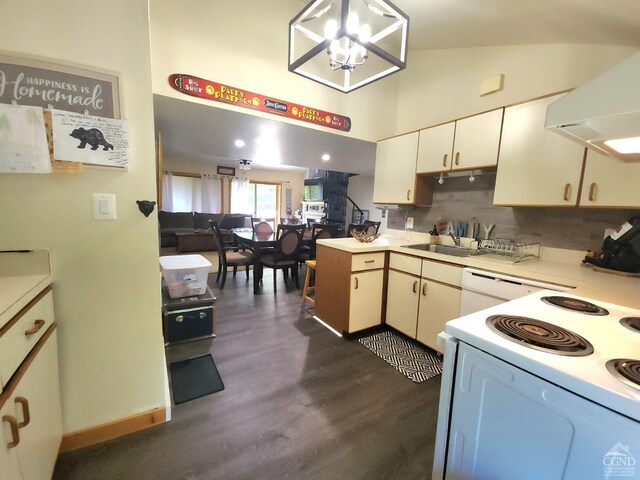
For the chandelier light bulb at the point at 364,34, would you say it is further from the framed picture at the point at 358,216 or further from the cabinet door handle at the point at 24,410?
the framed picture at the point at 358,216

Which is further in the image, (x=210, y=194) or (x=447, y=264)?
(x=210, y=194)

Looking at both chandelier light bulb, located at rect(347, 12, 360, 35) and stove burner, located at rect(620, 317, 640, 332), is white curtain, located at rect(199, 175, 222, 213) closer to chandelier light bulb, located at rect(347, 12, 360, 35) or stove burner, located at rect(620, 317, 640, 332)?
chandelier light bulb, located at rect(347, 12, 360, 35)

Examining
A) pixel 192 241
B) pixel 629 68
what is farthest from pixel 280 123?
pixel 192 241

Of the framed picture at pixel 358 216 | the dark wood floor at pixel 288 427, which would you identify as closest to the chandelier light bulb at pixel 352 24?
the dark wood floor at pixel 288 427

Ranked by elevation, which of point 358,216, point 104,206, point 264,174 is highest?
point 264,174

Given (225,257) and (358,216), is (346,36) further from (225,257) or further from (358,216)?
(358,216)

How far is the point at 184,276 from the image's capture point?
2.21 m

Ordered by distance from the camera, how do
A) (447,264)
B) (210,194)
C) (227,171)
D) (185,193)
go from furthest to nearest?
(227,171) → (210,194) → (185,193) → (447,264)

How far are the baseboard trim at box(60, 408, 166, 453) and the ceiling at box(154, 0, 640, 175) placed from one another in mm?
2053

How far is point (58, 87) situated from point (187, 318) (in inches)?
67.8

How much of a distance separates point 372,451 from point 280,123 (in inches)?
99.5

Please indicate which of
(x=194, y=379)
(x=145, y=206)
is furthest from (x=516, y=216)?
(x=194, y=379)

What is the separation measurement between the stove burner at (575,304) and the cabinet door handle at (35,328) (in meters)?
1.93

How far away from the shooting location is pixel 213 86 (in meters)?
2.06
